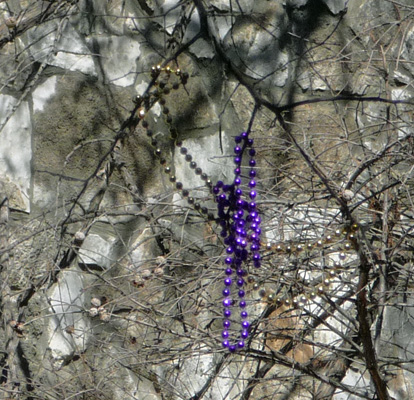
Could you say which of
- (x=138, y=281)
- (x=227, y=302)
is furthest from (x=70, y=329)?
(x=227, y=302)

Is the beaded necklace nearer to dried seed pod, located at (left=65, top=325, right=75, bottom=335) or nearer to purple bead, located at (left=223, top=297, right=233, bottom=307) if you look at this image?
purple bead, located at (left=223, top=297, right=233, bottom=307)

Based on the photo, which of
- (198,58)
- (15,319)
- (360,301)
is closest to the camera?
(360,301)

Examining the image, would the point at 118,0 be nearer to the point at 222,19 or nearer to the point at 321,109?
the point at 222,19

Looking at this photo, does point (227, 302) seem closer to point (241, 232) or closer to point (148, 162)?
point (241, 232)

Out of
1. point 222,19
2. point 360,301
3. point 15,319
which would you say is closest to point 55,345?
point 15,319

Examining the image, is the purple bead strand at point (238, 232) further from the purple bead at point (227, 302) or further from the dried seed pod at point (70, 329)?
the dried seed pod at point (70, 329)

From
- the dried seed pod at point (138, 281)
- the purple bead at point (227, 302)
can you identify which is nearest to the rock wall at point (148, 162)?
the dried seed pod at point (138, 281)
